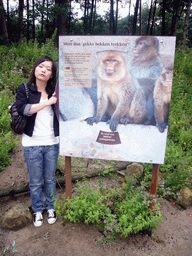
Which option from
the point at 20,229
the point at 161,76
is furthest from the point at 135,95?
the point at 20,229

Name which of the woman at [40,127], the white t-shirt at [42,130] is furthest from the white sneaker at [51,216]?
A: the white t-shirt at [42,130]

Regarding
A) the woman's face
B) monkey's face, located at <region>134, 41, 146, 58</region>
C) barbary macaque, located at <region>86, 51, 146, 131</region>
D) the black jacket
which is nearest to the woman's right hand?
the black jacket

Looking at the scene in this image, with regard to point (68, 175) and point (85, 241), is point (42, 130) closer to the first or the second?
point (68, 175)

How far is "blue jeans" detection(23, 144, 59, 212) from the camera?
2.61m

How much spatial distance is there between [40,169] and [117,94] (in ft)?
4.79

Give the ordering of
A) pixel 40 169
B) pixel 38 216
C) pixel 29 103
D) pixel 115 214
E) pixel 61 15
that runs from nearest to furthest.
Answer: pixel 115 214, pixel 29 103, pixel 40 169, pixel 38 216, pixel 61 15

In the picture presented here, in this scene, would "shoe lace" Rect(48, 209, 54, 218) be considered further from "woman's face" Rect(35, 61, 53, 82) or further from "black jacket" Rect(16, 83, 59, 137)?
"woman's face" Rect(35, 61, 53, 82)

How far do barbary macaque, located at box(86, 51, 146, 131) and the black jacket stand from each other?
26.3 inches

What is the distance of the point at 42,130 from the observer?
2.59m

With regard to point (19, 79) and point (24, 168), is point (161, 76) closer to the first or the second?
point (24, 168)

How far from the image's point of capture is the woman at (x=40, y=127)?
2484mm

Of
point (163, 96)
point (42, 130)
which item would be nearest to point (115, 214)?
point (42, 130)

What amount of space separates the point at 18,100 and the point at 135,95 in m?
1.44

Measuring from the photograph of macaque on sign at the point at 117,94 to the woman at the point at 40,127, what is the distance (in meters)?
0.23
